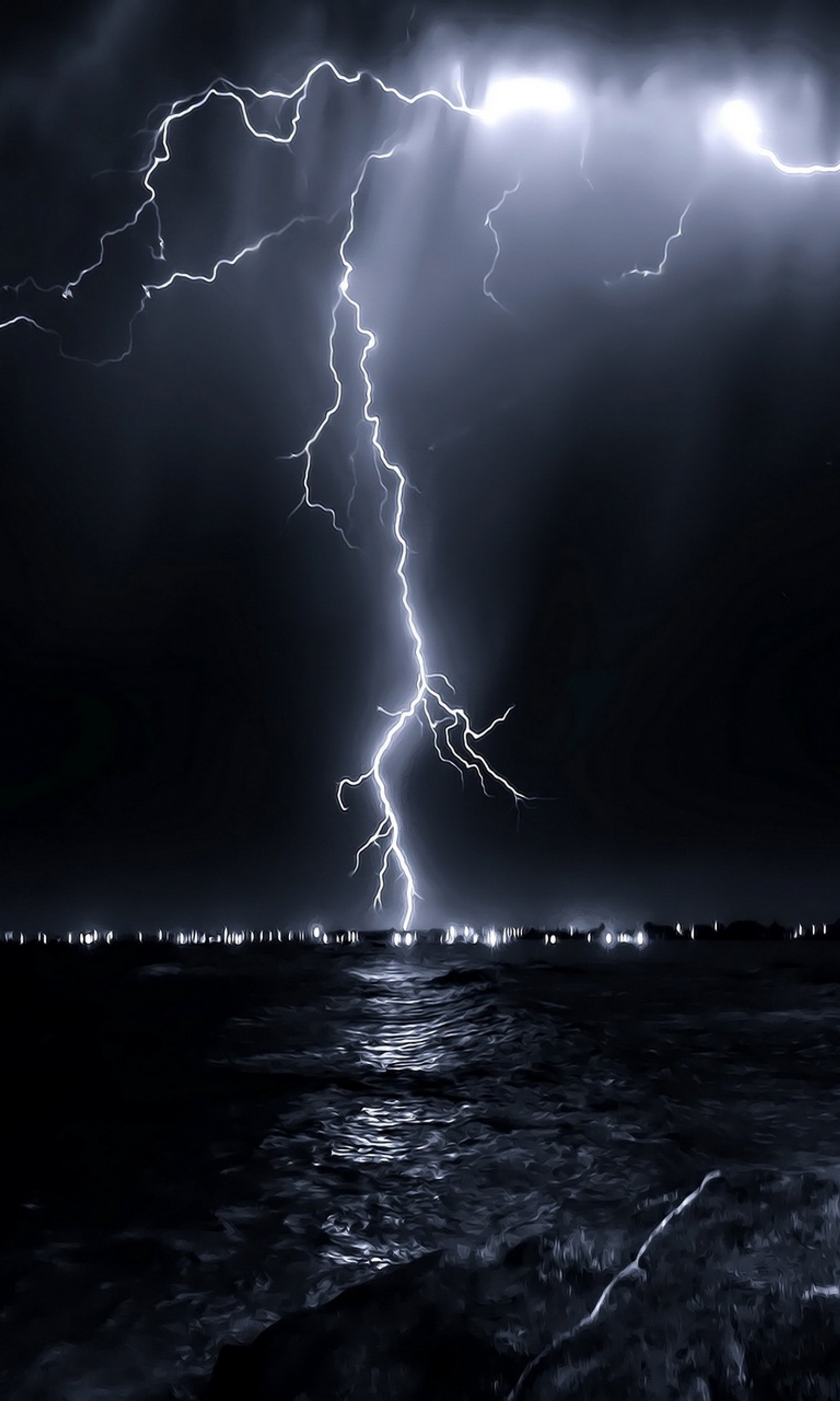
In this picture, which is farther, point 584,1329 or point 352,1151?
point 352,1151

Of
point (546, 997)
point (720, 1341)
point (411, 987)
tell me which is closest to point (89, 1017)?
point (411, 987)

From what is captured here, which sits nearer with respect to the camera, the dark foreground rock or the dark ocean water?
the dark foreground rock

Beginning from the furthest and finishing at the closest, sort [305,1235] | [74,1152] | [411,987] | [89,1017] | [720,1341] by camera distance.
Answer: [411,987]
[89,1017]
[74,1152]
[305,1235]
[720,1341]

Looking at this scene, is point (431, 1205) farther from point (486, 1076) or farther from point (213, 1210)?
point (486, 1076)

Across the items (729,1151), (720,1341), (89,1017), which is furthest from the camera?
(89,1017)

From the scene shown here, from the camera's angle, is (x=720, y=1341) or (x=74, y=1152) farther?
(x=74, y=1152)
